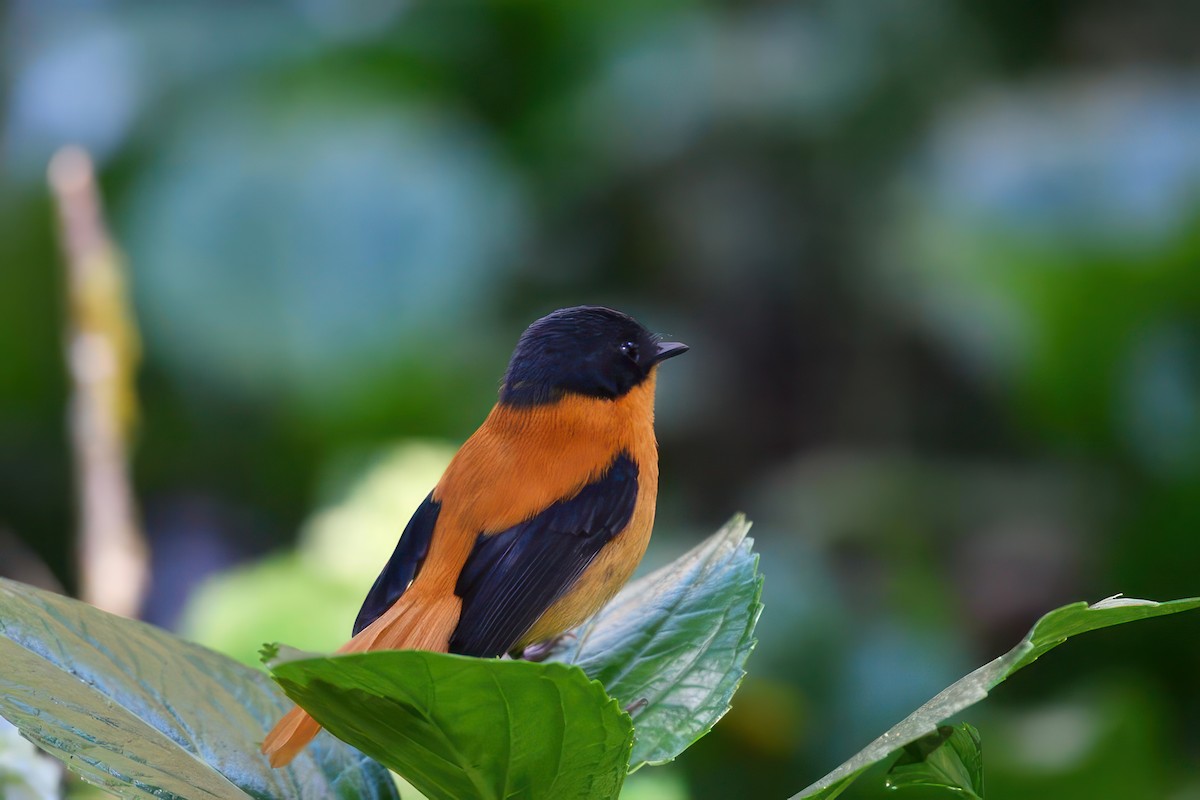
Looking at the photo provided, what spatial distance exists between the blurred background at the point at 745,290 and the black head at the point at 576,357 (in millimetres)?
1309

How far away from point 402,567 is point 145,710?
0.37 meters

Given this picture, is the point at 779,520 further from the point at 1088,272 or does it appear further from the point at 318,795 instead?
the point at 318,795

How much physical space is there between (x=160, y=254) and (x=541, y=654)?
10.3 ft

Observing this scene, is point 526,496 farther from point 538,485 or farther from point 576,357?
point 576,357

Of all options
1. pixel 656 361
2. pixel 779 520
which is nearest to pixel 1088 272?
pixel 779 520

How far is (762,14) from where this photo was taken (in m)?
5.02

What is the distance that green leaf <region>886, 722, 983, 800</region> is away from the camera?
0.92 m

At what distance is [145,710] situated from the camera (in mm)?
1022

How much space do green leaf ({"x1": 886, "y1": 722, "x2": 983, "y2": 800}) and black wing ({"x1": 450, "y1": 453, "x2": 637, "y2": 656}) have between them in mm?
520

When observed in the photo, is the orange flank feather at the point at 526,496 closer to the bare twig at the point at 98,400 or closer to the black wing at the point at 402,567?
the black wing at the point at 402,567

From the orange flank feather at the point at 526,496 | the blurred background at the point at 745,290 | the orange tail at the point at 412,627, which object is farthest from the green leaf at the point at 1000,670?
the blurred background at the point at 745,290

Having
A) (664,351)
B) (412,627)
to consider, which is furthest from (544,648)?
(664,351)

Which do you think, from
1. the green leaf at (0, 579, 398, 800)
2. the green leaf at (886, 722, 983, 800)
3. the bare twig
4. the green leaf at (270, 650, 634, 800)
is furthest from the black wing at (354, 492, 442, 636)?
the bare twig

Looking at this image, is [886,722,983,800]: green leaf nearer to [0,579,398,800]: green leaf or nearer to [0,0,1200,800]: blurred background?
[0,579,398,800]: green leaf
